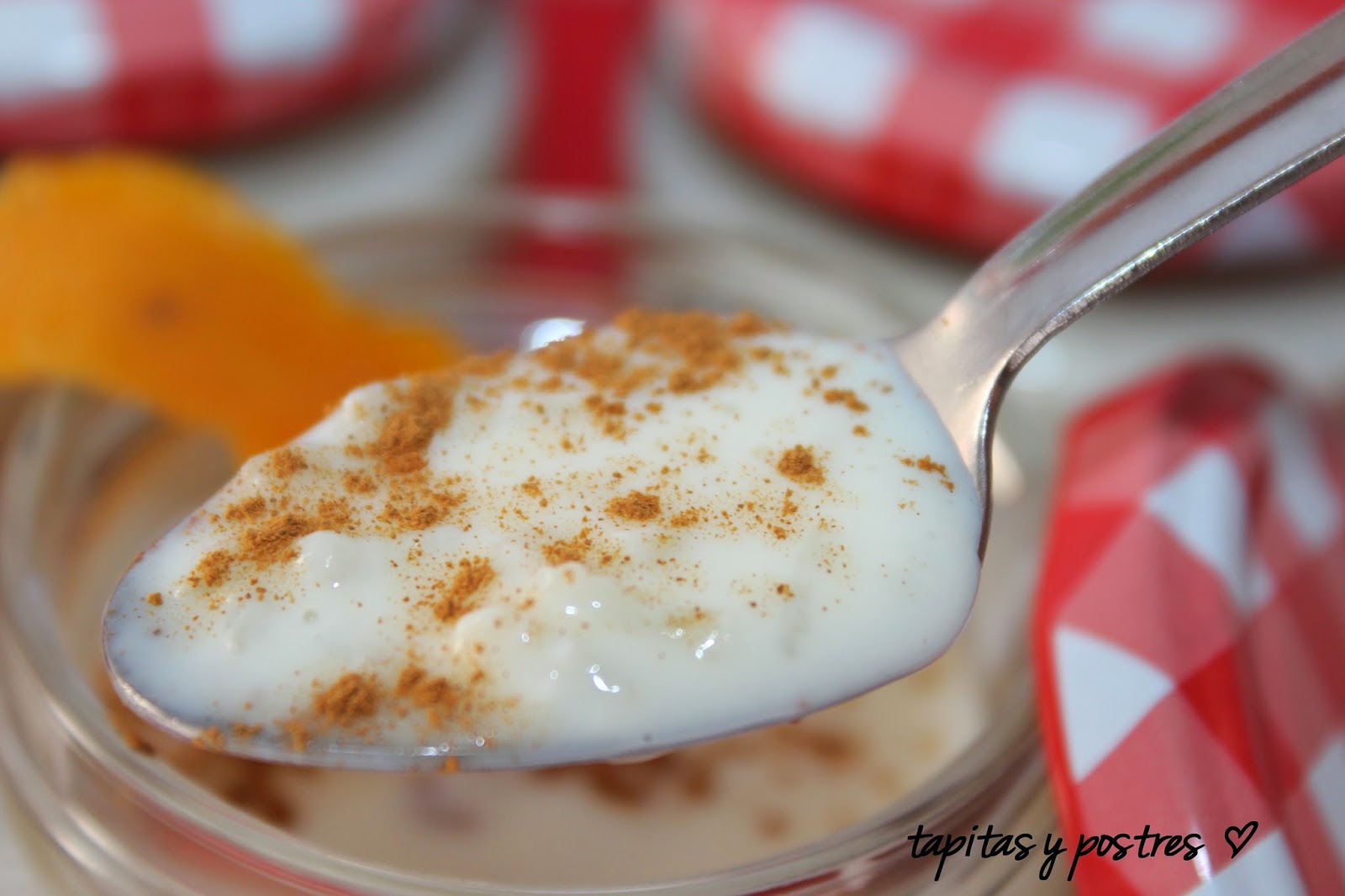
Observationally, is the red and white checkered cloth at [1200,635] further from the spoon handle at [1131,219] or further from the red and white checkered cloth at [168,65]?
the red and white checkered cloth at [168,65]

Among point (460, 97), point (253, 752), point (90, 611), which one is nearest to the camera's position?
point (253, 752)

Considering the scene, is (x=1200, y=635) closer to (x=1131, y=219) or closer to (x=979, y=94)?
(x=1131, y=219)

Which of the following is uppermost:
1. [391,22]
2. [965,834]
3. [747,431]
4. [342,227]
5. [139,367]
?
[391,22]

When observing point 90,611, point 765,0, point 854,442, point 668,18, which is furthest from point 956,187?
point 90,611

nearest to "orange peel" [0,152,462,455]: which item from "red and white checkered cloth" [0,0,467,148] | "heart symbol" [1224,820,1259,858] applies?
"red and white checkered cloth" [0,0,467,148]

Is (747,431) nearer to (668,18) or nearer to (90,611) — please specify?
(90,611)

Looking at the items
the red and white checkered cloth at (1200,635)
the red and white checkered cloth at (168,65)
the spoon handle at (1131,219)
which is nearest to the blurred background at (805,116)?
the red and white checkered cloth at (168,65)

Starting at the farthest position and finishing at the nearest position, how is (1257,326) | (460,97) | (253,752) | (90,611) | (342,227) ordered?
(460,97) < (1257,326) < (342,227) < (90,611) < (253,752)
